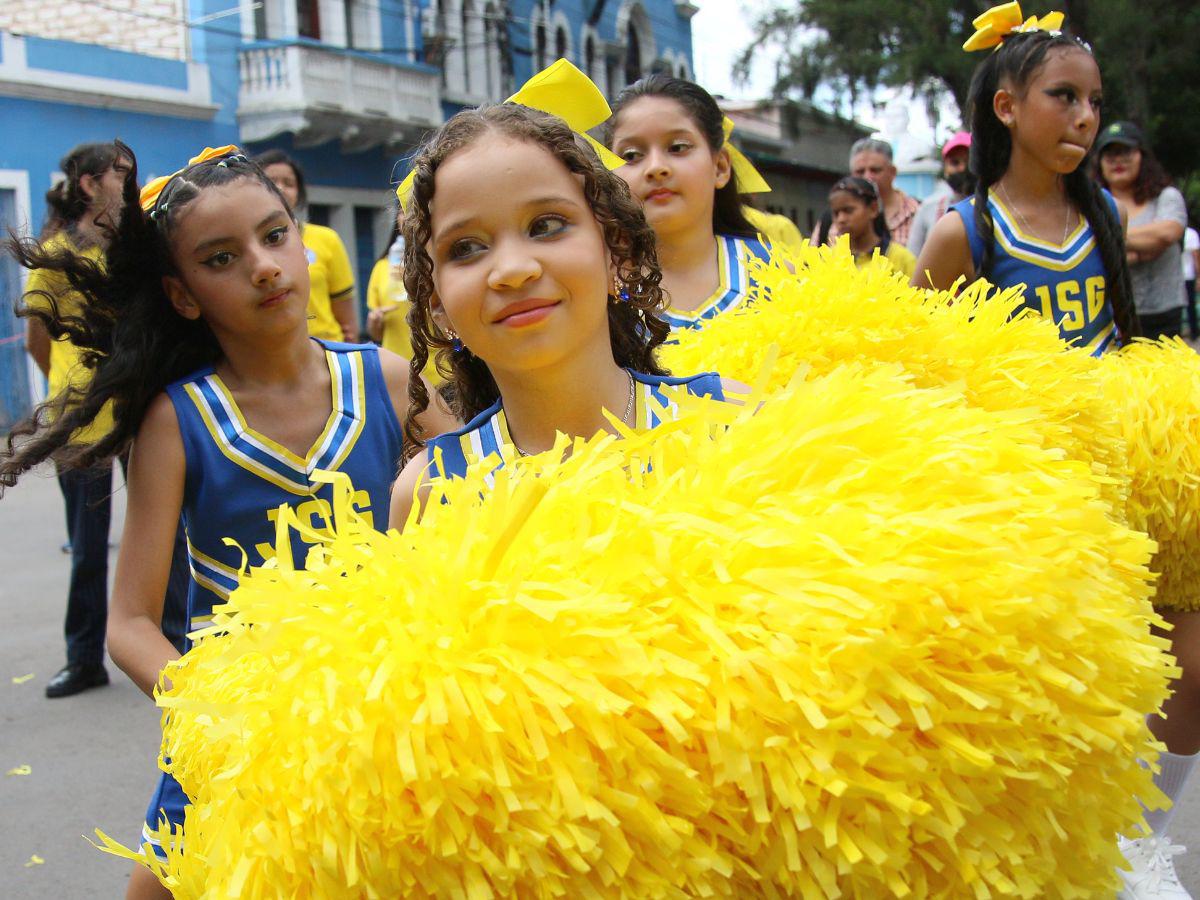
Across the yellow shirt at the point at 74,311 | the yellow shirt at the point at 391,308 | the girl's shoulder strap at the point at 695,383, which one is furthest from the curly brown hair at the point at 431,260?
the yellow shirt at the point at 391,308

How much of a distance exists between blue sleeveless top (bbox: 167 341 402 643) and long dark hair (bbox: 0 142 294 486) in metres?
0.08

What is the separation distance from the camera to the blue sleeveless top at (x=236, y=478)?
8.14 ft

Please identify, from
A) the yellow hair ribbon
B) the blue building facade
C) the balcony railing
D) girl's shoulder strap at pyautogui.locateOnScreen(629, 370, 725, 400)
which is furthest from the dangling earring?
the balcony railing

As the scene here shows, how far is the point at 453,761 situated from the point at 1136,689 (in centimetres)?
63

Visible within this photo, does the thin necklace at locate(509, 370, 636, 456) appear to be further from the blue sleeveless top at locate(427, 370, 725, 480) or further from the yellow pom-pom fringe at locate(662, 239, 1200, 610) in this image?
the yellow pom-pom fringe at locate(662, 239, 1200, 610)

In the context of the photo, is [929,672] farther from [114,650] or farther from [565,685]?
[114,650]

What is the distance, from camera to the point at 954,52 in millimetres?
24438

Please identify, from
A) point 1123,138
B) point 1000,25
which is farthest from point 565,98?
point 1123,138

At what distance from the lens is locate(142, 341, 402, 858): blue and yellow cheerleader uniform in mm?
2480

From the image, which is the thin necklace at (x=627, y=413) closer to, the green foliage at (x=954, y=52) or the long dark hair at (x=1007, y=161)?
the long dark hair at (x=1007, y=161)

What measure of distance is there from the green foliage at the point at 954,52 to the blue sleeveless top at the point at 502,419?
854 inches

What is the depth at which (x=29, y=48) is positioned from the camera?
16.2 m

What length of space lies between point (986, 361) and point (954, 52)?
24166mm

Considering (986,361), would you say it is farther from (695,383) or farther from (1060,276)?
(1060,276)
